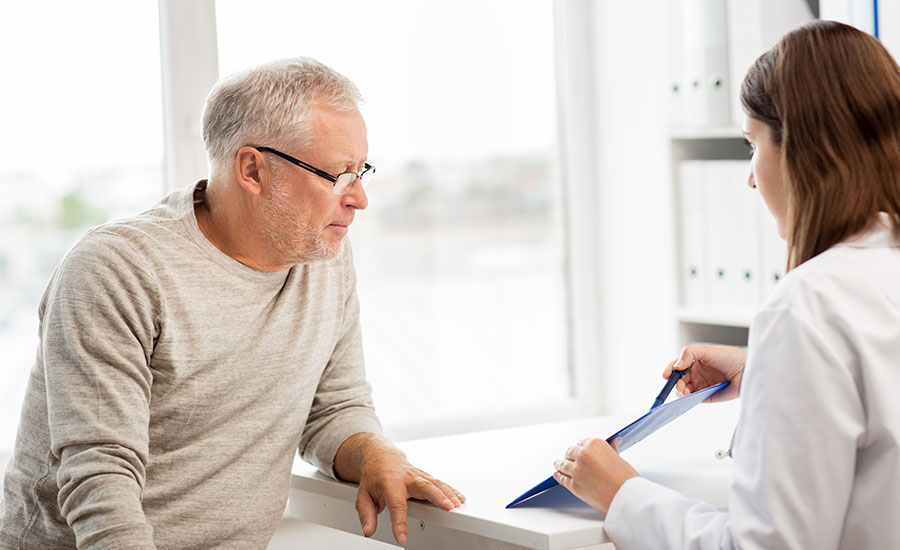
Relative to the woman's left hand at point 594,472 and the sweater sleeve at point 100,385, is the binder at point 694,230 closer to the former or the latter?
the woman's left hand at point 594,472

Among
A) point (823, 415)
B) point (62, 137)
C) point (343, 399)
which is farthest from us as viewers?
point (62, 137)

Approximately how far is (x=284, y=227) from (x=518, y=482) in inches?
20.8

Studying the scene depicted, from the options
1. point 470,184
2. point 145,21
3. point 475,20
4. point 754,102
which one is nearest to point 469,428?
point 470,184

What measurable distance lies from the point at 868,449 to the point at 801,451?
0.09 m

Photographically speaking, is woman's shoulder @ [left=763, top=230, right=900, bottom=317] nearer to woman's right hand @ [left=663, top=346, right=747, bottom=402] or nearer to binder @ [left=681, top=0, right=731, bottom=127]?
woman's right hand @ [left=663, top=346, right=747, bottom=402]

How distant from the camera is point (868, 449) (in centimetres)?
102

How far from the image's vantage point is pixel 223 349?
58.2 inches

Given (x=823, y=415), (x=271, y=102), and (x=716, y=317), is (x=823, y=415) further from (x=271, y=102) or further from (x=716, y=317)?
(x=716, y=317)

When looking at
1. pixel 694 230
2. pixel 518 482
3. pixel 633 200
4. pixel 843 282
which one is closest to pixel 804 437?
pixel 843 282

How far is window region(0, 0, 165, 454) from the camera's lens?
2.05 meters

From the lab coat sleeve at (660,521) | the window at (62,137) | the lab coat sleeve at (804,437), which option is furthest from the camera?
the window at (62,137)

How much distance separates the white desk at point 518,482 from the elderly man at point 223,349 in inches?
1.5

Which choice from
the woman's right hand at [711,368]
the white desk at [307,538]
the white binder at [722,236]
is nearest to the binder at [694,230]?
the white binder at [722,236]

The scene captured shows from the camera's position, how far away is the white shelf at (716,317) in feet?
7.19
